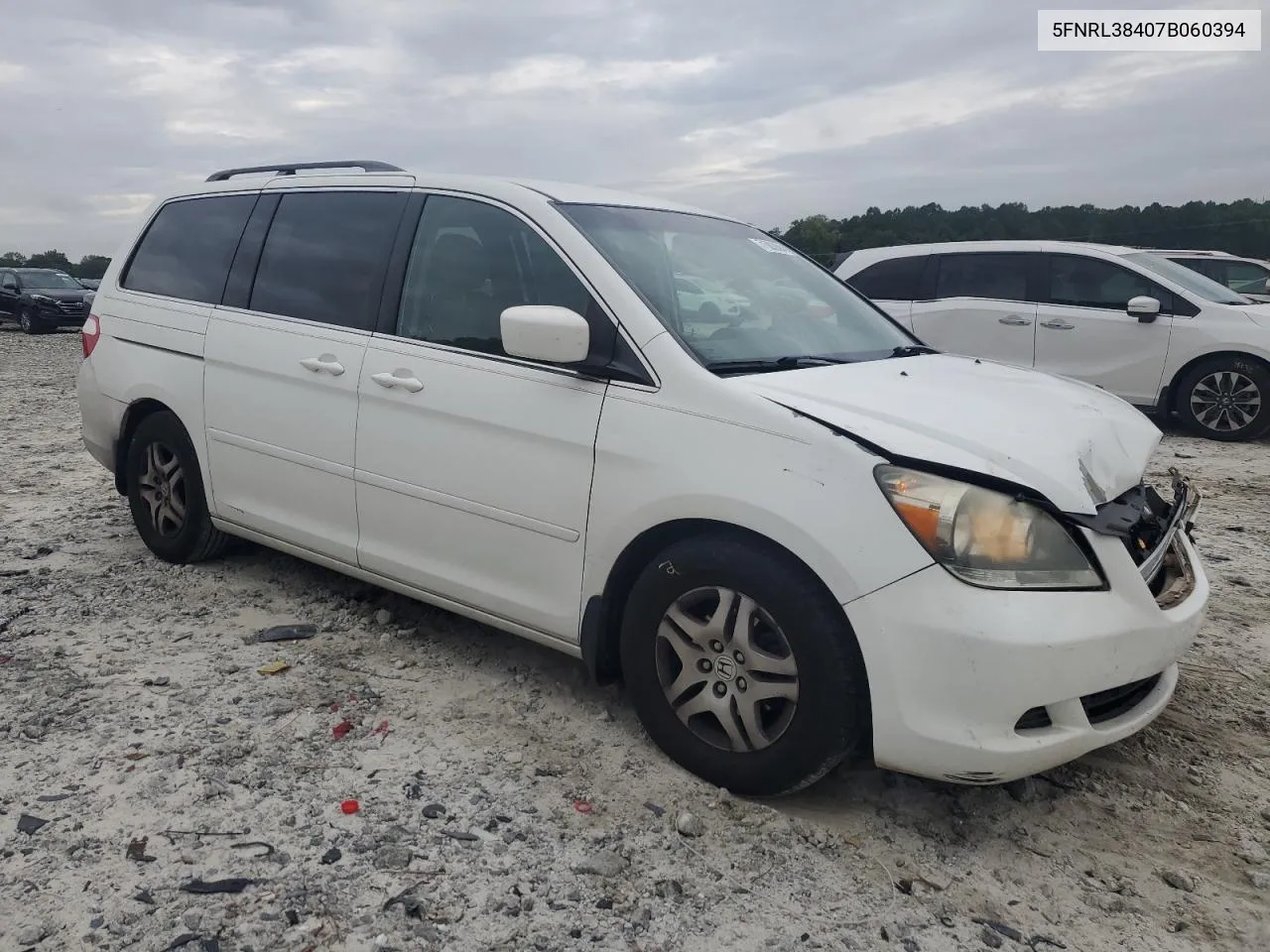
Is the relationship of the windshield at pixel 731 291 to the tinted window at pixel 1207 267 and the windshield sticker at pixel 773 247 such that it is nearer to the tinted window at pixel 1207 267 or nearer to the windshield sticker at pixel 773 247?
the windshield sticker at pixel 773 247

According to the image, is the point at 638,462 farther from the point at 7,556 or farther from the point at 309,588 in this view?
the point at 7,556

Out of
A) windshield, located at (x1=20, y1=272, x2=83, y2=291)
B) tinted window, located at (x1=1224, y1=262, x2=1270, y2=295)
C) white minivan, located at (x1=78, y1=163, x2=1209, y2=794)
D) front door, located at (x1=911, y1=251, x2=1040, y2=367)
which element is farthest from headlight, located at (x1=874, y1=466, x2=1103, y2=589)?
windshield, located at (x1=20, y1=272, x2=83, y2=291)

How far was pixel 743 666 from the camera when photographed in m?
2.74

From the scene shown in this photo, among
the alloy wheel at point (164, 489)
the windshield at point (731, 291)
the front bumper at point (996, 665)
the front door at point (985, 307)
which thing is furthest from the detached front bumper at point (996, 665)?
the front door at point (985, 307)

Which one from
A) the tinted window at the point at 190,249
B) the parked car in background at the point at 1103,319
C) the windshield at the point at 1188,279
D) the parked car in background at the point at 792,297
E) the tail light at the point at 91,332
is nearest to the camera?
the parked car in background at the point at 792,297

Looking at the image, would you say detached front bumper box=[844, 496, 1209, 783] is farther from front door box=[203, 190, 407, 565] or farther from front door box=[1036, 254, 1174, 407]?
front door box=[1036, 254, 1174, 407]

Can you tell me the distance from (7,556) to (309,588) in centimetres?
171

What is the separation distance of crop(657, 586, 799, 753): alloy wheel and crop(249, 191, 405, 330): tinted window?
177 cm

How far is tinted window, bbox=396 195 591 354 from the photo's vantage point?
3.32m

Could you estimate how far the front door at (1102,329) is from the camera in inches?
352

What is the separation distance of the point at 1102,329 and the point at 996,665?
771 cm

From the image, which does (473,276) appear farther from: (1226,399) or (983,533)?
(1226,399)

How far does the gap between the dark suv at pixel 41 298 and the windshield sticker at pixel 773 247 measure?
2391 centimetres

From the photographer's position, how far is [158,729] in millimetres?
3189
